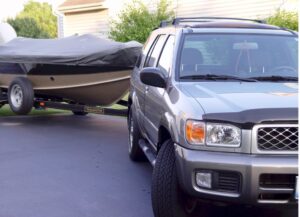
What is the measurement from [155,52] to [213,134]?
2.68 m

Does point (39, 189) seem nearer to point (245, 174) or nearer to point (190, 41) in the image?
point (190, 41)

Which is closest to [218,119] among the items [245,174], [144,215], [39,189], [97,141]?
[245,174]

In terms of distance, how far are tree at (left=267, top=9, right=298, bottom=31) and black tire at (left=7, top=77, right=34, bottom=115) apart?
7926 millimetres

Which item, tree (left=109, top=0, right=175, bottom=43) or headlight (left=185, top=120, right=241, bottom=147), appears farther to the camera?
tree (left=109, top=0, right=175, bottom=43)

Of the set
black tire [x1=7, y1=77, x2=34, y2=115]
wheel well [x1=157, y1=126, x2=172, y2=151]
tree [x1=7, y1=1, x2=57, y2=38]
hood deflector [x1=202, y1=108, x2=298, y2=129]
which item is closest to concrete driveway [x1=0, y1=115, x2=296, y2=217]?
black tire [x1=7, y1=77, x2=34, y2=115]

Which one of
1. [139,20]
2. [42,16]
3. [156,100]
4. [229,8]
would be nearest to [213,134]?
[156,100]

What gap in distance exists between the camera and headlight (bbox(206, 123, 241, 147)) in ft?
13.1

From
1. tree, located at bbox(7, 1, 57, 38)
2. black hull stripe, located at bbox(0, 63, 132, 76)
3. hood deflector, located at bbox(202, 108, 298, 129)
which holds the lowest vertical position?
tree, located at bbox(7, 1, 57, 38)

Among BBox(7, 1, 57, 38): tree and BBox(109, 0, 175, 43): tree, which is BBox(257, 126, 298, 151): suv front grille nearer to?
BBox(109, 0, 175, 43): tree

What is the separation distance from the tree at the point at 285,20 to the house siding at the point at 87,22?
969 cm

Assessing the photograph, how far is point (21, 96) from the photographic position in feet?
35.6

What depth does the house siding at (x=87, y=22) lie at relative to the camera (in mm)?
24828

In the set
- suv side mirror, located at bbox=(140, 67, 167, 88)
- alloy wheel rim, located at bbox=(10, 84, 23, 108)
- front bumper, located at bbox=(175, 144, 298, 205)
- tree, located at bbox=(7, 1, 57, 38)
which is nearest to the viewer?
front bumper, located at bbox=(175, 144, 298, 205)

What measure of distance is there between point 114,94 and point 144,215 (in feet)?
17.5
